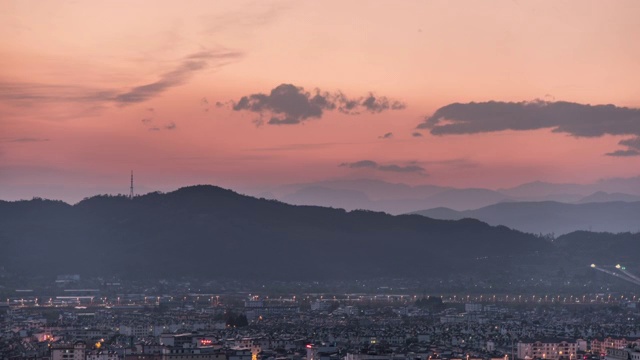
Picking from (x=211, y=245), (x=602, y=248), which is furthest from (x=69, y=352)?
(x=602, y=248)

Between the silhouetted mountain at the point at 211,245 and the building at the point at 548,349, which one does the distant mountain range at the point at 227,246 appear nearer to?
the silhouetted mountain at the point at 211,245

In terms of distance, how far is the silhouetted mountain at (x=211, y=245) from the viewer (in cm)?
16125

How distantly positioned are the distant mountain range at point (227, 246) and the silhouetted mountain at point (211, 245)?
12 cm

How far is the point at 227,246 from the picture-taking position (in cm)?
17612

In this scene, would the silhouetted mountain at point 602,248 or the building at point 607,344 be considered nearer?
the building at point 607,344

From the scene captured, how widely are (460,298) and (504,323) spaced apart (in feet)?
119

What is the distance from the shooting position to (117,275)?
150 meters

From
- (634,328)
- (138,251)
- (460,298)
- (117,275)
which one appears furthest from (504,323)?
(138,251)

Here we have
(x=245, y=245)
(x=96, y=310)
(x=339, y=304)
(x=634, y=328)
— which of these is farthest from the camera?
(x=245, y=245)

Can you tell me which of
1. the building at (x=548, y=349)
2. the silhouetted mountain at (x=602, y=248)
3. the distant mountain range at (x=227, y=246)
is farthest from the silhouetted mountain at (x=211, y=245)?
the building at (x=548, y=349)

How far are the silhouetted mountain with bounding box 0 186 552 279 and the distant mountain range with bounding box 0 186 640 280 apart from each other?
0.40 ft

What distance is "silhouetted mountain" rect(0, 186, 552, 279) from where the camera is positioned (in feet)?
529

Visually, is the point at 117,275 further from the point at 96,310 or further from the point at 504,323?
the point at 504,323

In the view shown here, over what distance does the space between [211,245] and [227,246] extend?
1.83m
